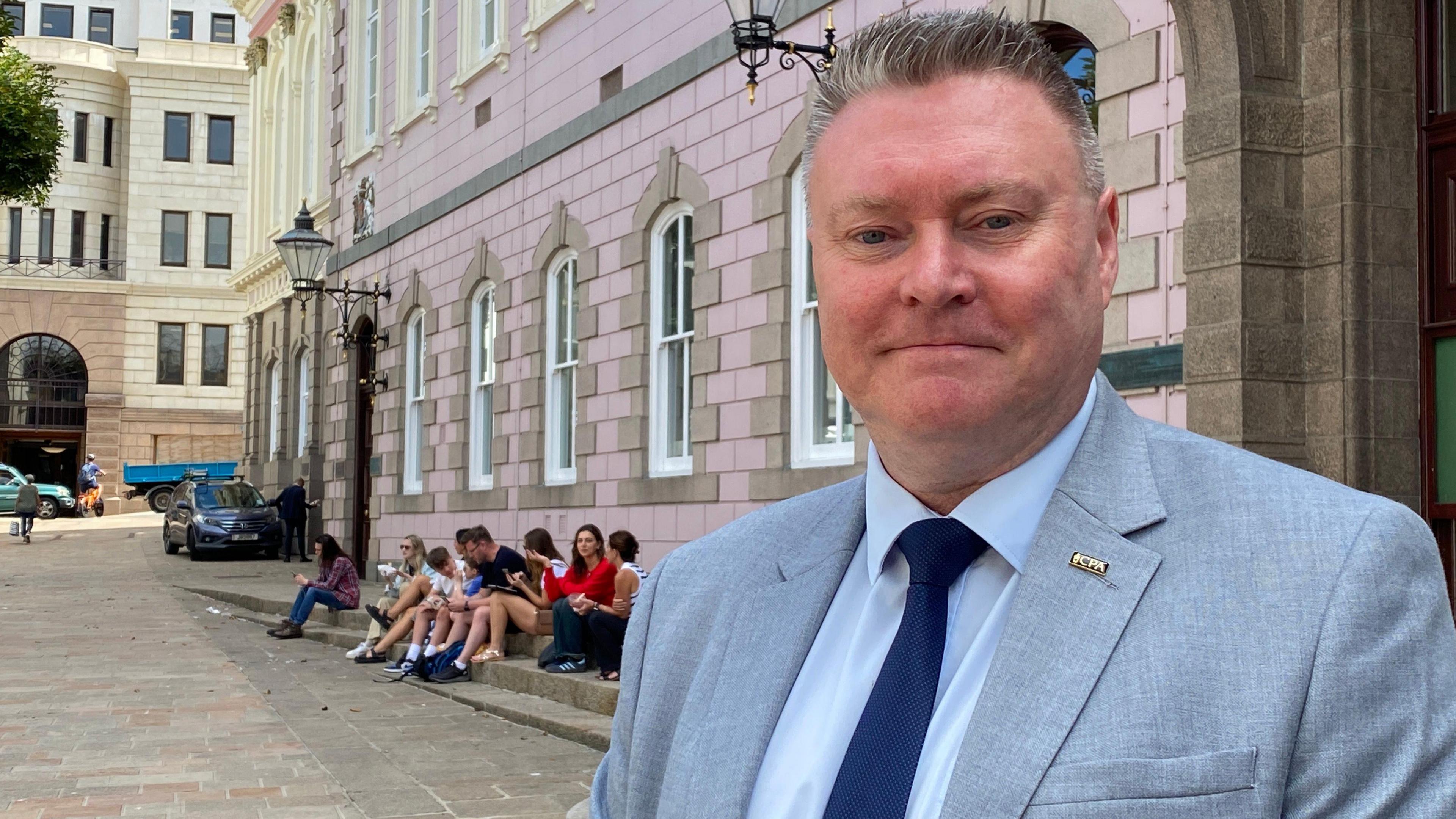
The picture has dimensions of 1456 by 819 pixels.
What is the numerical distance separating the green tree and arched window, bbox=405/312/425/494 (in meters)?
9.65

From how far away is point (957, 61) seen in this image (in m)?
1.59

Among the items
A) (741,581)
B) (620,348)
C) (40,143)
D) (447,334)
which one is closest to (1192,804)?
(741,581)

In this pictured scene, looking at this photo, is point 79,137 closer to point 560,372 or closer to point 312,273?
point 312,273

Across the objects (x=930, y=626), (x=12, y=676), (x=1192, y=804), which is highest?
(x=930, y=626)

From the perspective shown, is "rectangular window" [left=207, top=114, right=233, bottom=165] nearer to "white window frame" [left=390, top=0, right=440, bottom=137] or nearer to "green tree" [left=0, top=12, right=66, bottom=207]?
"green tree" [left=0, top=12, right=66, bottom=207]

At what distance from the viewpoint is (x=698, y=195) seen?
13547 mm

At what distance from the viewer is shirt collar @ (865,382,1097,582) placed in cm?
160

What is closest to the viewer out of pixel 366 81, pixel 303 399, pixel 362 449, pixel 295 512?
pixel 366 81

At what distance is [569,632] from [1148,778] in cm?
1108

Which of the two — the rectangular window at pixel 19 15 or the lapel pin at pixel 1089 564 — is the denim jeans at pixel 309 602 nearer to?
the lapel pin at pixel 1089 564

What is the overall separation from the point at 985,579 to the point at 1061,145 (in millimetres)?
462

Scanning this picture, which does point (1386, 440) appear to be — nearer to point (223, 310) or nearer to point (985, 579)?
point (985, 579)

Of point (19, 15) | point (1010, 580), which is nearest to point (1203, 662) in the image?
point (1010, 580)

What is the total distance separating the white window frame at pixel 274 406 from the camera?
31.0 metres
